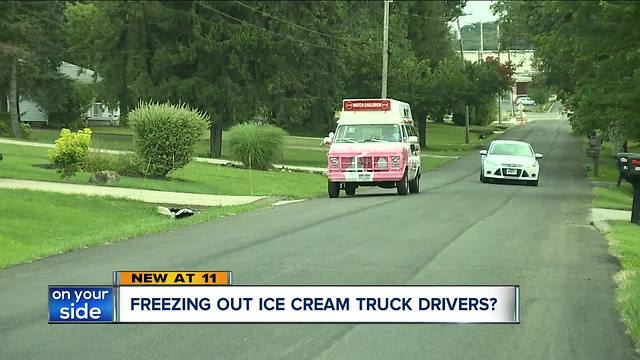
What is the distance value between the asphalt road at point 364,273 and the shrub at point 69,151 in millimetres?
5994

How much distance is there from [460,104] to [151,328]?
184 ft

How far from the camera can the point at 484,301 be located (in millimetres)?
6199

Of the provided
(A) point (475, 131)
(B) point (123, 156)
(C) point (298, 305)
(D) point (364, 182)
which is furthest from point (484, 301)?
(A) point (475, 131)

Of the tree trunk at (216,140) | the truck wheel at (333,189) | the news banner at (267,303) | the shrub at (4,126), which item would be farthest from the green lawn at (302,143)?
the news banner at (267,303)

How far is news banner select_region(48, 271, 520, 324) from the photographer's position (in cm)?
618

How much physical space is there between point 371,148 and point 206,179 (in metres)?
6.45

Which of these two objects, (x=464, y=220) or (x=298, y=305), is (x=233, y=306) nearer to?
(x=298, y=305)

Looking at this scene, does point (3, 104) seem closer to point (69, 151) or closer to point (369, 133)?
point (69, 151)

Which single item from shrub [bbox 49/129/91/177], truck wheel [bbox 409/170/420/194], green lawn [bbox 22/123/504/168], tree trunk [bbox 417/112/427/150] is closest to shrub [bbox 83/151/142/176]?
green lawn [bbox 22/123/504/168]

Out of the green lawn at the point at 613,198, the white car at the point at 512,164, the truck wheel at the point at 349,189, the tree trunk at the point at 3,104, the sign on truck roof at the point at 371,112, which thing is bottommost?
the green lawn at the point at 613,198

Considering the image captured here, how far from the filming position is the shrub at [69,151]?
73.8ft

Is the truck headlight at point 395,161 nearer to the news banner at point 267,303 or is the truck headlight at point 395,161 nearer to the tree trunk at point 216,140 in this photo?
the news banner at point 267,303

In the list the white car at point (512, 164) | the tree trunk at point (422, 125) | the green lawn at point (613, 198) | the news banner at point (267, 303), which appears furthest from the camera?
the tree trunk at point (422, 125)

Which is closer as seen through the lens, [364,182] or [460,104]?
[364,182]
